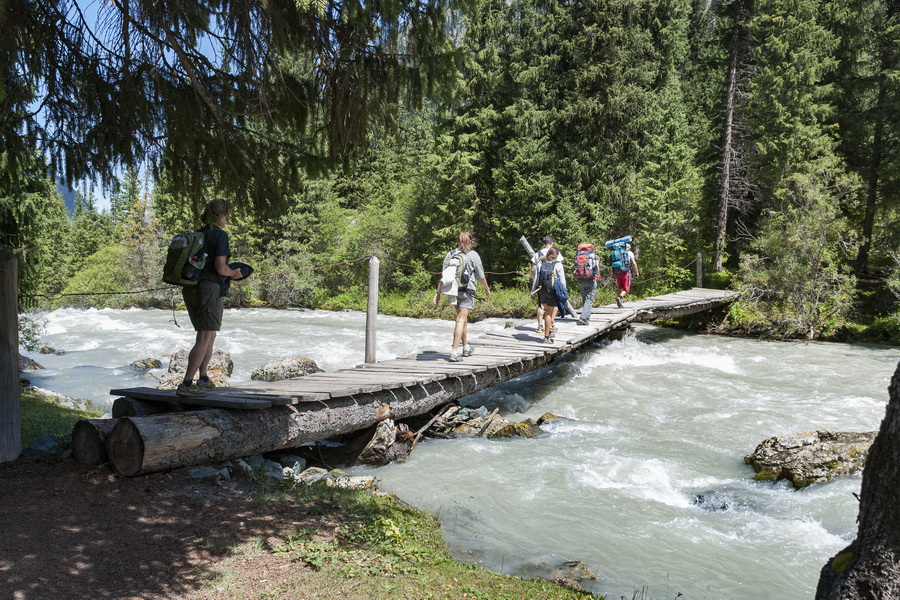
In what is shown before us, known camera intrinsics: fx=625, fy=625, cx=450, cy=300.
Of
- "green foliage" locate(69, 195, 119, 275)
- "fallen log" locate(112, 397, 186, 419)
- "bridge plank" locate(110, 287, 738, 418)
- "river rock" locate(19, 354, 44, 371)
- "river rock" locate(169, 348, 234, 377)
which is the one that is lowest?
"river rock" locate(19, 354, 44, 371)

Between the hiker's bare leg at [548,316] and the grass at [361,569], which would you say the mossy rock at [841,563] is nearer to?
the grass at [361,569]

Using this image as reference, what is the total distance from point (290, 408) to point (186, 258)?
80.1 inches

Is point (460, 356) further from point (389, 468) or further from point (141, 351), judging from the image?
point (141, 351)

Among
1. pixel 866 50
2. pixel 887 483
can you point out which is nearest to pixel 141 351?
pixel 887 483

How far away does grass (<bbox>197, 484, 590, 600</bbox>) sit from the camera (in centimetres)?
384

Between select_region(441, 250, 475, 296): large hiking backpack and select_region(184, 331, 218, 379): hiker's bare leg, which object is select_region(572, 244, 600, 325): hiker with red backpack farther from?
select_region(184, 331, 218, 379): hiker's bare leg

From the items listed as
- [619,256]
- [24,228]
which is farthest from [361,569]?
[619,256]

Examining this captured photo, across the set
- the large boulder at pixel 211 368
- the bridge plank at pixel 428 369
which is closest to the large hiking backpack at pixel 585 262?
the bridge plank at pixel 428 369

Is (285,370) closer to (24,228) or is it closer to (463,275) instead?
(24,228)

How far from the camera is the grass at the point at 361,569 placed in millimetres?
3840

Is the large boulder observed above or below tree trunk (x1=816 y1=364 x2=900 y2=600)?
below

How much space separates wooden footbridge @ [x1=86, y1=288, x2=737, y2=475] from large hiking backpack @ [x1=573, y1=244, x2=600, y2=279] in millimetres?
1899

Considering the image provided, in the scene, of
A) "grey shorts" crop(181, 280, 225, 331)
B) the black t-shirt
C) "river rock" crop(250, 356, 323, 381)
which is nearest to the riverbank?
"grey shorts" crop(181, 280, 225, 331)

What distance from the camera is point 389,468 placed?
7.69 m
